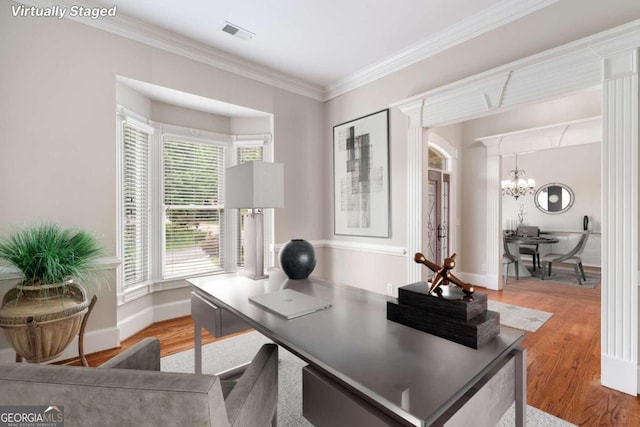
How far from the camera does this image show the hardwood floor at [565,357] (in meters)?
1.82

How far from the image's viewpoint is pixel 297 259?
1.97 metres

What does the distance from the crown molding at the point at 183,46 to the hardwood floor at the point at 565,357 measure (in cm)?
281

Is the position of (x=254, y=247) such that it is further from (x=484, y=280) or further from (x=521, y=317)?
(x=484, y=280)

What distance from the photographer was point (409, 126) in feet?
10.7

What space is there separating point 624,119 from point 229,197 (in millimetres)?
2697

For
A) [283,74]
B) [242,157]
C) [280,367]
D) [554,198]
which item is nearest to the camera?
[280,367]

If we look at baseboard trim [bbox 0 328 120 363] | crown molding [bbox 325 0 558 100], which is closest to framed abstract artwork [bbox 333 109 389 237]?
crown molding [bbox 325 0 558 100]

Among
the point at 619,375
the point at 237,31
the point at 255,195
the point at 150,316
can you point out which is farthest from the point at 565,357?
the point at 237,31

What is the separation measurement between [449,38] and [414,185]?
1.43 meters

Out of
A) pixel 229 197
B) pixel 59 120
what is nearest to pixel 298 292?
pixel 229 197

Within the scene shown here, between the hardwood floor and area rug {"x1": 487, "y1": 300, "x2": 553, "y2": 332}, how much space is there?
3.3 inches

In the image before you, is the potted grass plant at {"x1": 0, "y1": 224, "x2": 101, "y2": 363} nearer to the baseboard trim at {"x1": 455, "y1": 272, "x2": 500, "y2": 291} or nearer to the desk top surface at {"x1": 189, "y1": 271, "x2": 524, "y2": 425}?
the desk top surface at {"x1": 189, "y1": 271, "x2": 524, "y2": 425}

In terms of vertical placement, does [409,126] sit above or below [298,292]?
above

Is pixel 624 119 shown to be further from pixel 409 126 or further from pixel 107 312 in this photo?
pixel 107 312
